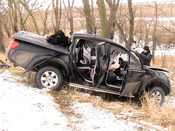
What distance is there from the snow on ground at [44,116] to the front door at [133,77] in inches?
41.6

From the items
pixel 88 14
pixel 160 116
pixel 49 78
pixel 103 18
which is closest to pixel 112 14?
pixel 103 18

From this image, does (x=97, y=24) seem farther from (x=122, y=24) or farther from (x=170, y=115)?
(x=170, y=115)

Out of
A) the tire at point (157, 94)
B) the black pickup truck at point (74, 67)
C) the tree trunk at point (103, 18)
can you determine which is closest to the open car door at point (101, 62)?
the black pickup truck at point (74, 67)

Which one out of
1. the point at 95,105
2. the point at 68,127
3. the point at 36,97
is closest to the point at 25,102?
the point at 36,97

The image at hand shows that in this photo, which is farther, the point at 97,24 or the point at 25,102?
the point at 97,24

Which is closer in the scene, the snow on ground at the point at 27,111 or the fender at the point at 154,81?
the snow on ground at the point at 27,111

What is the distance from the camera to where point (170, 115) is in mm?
4441

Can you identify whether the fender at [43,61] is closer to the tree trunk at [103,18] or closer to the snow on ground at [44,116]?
the snow on ground at [44,116]

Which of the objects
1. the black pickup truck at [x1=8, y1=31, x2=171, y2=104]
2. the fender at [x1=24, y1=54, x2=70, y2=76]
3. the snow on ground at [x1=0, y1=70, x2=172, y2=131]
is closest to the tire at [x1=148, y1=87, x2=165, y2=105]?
the black pickup truck at [x1=8, y1=31, x2=171, y2=104]

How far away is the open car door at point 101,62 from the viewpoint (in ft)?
17.1

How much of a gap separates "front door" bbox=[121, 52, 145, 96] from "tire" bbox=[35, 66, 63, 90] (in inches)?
71.2

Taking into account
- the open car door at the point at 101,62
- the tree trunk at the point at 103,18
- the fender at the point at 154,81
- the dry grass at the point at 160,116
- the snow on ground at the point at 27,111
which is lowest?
the dry grass at the point at 160,116

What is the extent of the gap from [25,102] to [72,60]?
1772mm

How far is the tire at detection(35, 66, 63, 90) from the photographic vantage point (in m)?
5.46
